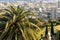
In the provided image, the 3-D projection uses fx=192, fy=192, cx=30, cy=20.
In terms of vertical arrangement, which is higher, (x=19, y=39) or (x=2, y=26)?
(x=2, y=26)

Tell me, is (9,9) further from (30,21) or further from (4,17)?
(30,21)

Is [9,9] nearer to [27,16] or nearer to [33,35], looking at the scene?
[27,16]

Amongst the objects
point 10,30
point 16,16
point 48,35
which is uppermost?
point 16,16

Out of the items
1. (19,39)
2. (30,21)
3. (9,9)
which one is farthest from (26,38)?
(9,9)

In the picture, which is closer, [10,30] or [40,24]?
[10,30]

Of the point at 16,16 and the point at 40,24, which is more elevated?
the point at 16,16

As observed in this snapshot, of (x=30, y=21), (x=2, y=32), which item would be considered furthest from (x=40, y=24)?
(x=2, y=32)
